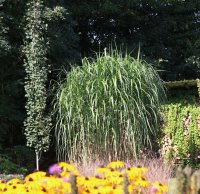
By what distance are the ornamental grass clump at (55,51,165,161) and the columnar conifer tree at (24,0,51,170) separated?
3.33 ft

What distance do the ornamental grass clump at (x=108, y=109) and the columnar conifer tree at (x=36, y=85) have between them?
3.33 ft

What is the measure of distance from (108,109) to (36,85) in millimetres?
1968

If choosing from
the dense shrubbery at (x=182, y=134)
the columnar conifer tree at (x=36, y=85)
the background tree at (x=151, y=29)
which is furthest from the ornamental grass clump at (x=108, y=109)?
the background tree at (x=151, y=29)

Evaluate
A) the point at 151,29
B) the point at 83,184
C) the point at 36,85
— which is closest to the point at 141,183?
the point at 83,184

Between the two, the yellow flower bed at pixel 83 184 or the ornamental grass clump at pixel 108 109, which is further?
the ornamental grass clump at pixel 108 109

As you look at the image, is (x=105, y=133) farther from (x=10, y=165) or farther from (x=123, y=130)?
(x=10, y=165)

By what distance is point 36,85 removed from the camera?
8602mm

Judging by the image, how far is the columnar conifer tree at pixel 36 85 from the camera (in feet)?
28.0

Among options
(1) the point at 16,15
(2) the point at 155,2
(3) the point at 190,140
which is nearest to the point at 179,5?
(2) the point at 155,2

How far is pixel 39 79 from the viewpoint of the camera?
8.61 meters

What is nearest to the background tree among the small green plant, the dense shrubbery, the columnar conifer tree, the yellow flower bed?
the columnar conifer tree

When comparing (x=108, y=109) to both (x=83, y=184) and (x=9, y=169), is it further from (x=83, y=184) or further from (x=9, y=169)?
(x=83, y=184)

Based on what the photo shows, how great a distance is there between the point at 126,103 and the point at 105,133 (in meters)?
0.56

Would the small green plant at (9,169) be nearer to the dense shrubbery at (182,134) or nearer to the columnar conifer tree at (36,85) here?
the columnar conifer tree at (36,85)
